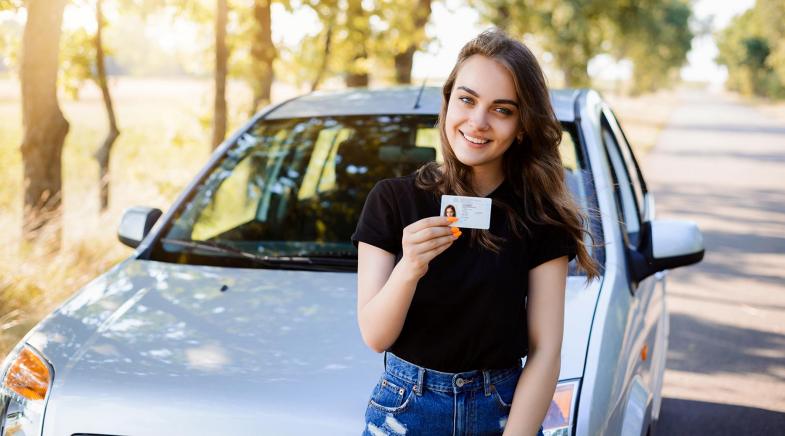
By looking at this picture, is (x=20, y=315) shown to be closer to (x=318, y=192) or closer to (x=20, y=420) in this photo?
(x=318, y=192)

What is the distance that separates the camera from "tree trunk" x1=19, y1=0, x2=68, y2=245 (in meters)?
6.48

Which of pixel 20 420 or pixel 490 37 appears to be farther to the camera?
pixel 20 420

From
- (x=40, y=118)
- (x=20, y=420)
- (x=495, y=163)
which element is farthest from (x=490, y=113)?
(x=40, y=118)

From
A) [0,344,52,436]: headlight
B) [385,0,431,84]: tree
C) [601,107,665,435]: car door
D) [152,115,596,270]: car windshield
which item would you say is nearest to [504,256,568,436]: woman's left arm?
[601,107,665,435]: car door

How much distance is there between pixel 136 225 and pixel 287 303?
1080 mm

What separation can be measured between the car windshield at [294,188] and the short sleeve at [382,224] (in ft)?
5.01

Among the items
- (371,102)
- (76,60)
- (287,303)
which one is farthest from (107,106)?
(287,303)

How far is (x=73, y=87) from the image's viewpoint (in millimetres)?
9125

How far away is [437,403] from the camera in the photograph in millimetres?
1933

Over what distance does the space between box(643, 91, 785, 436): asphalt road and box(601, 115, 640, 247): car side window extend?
1194 mm

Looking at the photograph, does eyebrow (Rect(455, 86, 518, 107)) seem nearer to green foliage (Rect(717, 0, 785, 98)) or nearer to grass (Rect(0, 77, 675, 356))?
grass (Rect(0, 77, 675, 356))

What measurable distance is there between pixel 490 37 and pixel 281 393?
44.1 inches

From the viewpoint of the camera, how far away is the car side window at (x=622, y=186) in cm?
402

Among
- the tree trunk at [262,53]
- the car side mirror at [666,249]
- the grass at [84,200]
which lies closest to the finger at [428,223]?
the car side mirror at [666,249]
